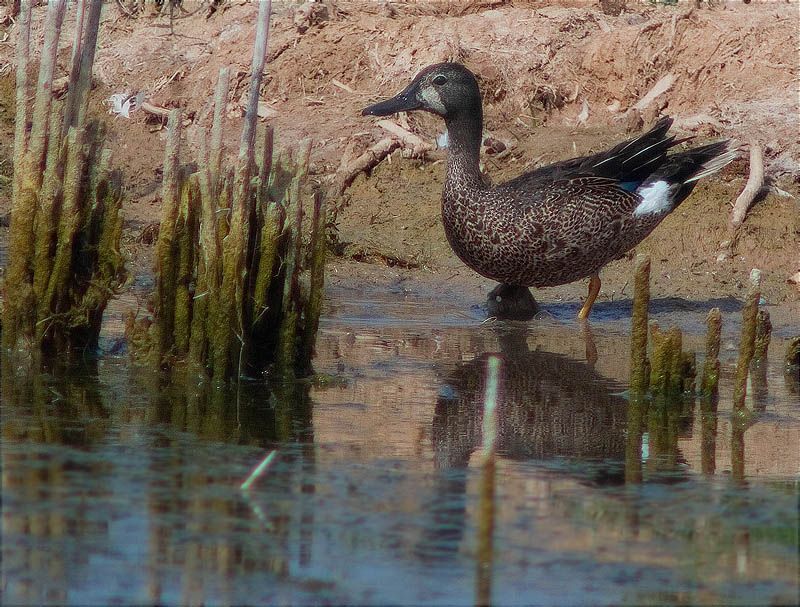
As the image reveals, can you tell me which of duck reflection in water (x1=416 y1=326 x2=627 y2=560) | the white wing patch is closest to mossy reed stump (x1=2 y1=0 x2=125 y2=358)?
duck reflection in water (x1=416 y1=326 x2=627 y2=560)

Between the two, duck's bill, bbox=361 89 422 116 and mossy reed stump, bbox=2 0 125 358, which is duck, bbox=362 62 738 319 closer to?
duck's bill, bbox=361 89 422 116

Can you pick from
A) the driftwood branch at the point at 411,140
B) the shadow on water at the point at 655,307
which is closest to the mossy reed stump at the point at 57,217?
the shadow on water at the point at 655,307

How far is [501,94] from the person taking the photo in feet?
39.1

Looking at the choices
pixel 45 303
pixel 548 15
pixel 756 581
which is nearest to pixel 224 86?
pixel 45 303

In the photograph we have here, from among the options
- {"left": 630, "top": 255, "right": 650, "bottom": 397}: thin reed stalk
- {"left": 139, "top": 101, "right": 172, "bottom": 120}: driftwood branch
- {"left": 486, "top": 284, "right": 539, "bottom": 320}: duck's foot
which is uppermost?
{"left": 139, "top": 101, "right": 172, "bottom": 120}: driftwood branch

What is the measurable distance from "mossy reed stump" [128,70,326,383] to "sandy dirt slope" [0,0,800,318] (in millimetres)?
3905

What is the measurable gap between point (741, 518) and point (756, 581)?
1.93 ft

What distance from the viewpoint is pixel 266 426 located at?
5.41m

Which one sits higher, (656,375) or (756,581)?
(656,375)

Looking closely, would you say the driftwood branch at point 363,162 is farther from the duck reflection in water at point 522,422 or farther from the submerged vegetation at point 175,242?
the submerged vegetation at point 175,242

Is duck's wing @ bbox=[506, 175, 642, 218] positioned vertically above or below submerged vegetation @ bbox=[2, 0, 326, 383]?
above

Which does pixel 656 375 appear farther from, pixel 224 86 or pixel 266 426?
pixel 224 86

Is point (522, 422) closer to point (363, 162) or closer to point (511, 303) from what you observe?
point (511, 303)

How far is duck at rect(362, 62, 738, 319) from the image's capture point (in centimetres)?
865
